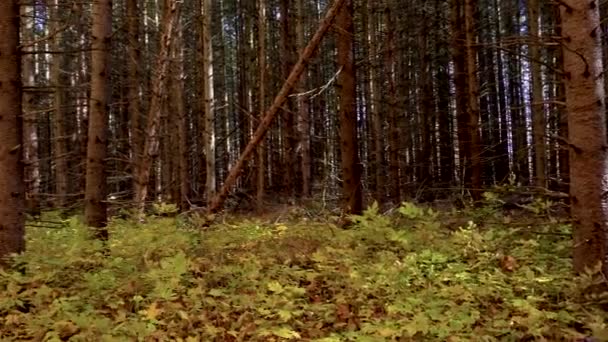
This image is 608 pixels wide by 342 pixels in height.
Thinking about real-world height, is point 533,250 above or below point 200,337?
above

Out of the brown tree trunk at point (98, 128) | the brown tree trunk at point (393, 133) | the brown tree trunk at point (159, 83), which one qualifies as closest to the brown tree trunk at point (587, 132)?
the brown tree trunk at point (98, 128)

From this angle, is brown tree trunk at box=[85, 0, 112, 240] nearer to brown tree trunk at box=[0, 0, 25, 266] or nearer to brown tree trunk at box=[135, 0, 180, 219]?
brown tree trunk at box=[0, 0, 25, 266]

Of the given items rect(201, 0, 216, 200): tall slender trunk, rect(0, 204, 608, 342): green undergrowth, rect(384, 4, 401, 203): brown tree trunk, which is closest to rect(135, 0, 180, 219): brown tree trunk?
rect(201, 0, 216, 200): tall slender trunk

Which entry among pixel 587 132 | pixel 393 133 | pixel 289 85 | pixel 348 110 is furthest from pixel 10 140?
pixel 393 133

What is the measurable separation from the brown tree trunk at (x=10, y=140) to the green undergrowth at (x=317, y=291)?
1.09 ft

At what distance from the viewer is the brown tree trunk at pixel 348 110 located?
900cm

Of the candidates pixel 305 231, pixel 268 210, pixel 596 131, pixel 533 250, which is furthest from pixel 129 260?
pixel 268 210

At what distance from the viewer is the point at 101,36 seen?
7.71 metres

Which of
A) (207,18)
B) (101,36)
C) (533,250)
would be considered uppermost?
(207,18)

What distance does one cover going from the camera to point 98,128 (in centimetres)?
755

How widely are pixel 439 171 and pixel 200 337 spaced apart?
2474 centimetres

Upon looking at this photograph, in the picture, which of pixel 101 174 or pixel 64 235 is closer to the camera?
pixel 101 174

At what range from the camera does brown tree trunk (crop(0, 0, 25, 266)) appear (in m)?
5.82

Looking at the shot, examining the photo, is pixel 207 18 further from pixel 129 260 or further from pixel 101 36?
pixel 129 260
